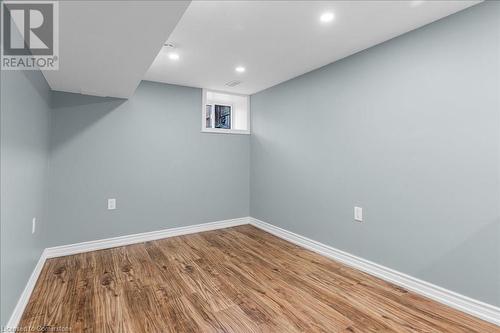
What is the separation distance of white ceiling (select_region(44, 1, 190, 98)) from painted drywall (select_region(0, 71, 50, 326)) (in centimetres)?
33

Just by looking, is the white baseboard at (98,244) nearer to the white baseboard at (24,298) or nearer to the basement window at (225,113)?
the white baseboard at (24,298)

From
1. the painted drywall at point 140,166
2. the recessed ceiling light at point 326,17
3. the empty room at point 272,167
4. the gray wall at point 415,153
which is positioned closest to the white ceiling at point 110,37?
the empty room at point 272,167

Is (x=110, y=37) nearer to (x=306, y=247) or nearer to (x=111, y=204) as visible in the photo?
(x=111, y=204)

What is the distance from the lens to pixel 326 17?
1.89m

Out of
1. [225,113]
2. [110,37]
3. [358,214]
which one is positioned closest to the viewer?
[110,37]

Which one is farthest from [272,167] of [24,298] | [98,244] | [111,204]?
[24,298]

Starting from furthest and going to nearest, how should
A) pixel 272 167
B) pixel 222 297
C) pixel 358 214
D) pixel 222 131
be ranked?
1. pixel 222 131
2. pixel 272 167
3. pixel 358 214
4. pixel 222 297

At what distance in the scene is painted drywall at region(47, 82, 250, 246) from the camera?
9.42 ft

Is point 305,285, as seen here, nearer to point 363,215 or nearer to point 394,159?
point 363,215

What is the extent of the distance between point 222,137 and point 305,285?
2456 millimetres

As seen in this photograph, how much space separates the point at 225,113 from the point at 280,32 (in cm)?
229

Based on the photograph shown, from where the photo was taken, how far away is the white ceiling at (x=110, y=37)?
125cm

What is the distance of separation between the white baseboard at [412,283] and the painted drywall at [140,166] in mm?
1459

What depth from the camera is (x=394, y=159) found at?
2.23 metres
